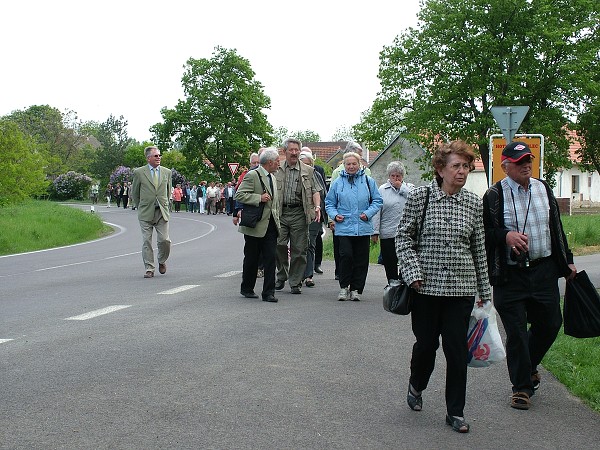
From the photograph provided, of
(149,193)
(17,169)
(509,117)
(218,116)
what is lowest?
(149,193)

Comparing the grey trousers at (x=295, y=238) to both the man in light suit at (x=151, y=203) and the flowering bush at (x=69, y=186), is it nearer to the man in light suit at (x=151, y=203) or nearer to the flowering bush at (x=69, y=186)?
the man in light suit at (x=151, y=203)

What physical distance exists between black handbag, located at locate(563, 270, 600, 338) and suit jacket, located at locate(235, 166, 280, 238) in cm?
554

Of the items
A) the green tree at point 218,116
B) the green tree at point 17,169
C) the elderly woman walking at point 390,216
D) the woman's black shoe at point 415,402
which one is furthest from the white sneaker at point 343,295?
the green tree at point 218,116

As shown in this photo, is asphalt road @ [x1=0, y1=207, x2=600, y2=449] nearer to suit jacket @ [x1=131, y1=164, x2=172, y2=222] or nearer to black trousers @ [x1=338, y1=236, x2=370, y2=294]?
black trousers @ [x1=338, y1=236, x2=370, y2=294]

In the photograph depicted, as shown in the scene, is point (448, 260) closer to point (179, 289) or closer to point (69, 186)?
point (179, 289)

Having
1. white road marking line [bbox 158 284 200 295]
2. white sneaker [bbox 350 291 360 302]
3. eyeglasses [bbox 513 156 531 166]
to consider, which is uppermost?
eyeglasses [bbox 513 156 531 166]

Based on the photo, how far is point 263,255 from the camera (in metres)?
11.4

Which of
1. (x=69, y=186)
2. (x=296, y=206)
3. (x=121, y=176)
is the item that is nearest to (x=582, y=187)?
(x=121, y=176)

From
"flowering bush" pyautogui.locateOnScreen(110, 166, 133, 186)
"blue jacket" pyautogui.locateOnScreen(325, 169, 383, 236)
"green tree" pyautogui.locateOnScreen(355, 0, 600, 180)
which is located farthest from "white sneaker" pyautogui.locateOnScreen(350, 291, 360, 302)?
"flowering bush" pyautogui.locateOnScreen(110, 166, 133, 186)

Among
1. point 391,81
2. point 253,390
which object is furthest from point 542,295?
point 391,81

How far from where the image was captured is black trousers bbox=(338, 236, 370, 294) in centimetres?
1130

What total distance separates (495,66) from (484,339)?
1858 inches

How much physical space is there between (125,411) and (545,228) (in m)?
3.00

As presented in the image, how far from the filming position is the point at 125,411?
218 inches
